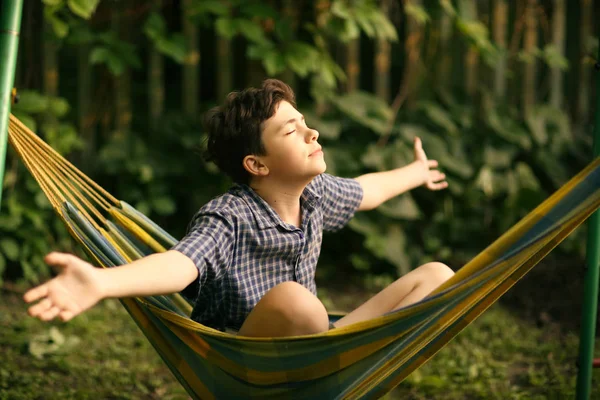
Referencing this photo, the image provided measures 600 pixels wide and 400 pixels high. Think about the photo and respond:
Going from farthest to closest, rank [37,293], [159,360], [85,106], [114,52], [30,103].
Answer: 1. [85,106]
2. [114,52]
3. [30,103]
4. [159,360]
5. [37,293]

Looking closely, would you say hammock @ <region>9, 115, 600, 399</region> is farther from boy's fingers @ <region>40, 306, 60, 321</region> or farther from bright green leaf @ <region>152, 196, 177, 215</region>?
bright green leaf @ <region>152, 196, 177, 215</region>

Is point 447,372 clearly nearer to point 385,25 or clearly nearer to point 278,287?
point 278,287

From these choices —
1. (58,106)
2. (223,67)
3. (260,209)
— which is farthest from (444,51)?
(260,209)

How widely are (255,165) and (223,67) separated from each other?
6.61 ft

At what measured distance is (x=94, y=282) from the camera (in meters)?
1.26

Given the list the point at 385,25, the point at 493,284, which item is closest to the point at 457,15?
Answer: the point at 385,25

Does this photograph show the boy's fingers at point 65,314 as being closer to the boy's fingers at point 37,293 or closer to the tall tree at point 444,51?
the boy's fingers at point 37,293

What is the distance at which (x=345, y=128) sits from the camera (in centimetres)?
364

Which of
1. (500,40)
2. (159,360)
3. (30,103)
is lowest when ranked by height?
(159,360)

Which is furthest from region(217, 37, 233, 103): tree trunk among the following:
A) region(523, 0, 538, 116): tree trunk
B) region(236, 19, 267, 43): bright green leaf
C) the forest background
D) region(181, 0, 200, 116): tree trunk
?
region(523, 0, 538, 116): tree trunk

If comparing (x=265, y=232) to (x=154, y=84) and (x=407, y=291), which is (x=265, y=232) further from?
(x=154, y=84)

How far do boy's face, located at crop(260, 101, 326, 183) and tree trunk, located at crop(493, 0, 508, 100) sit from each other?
2.39 meters

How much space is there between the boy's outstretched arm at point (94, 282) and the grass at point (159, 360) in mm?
913

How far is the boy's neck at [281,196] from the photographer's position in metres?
1.81
